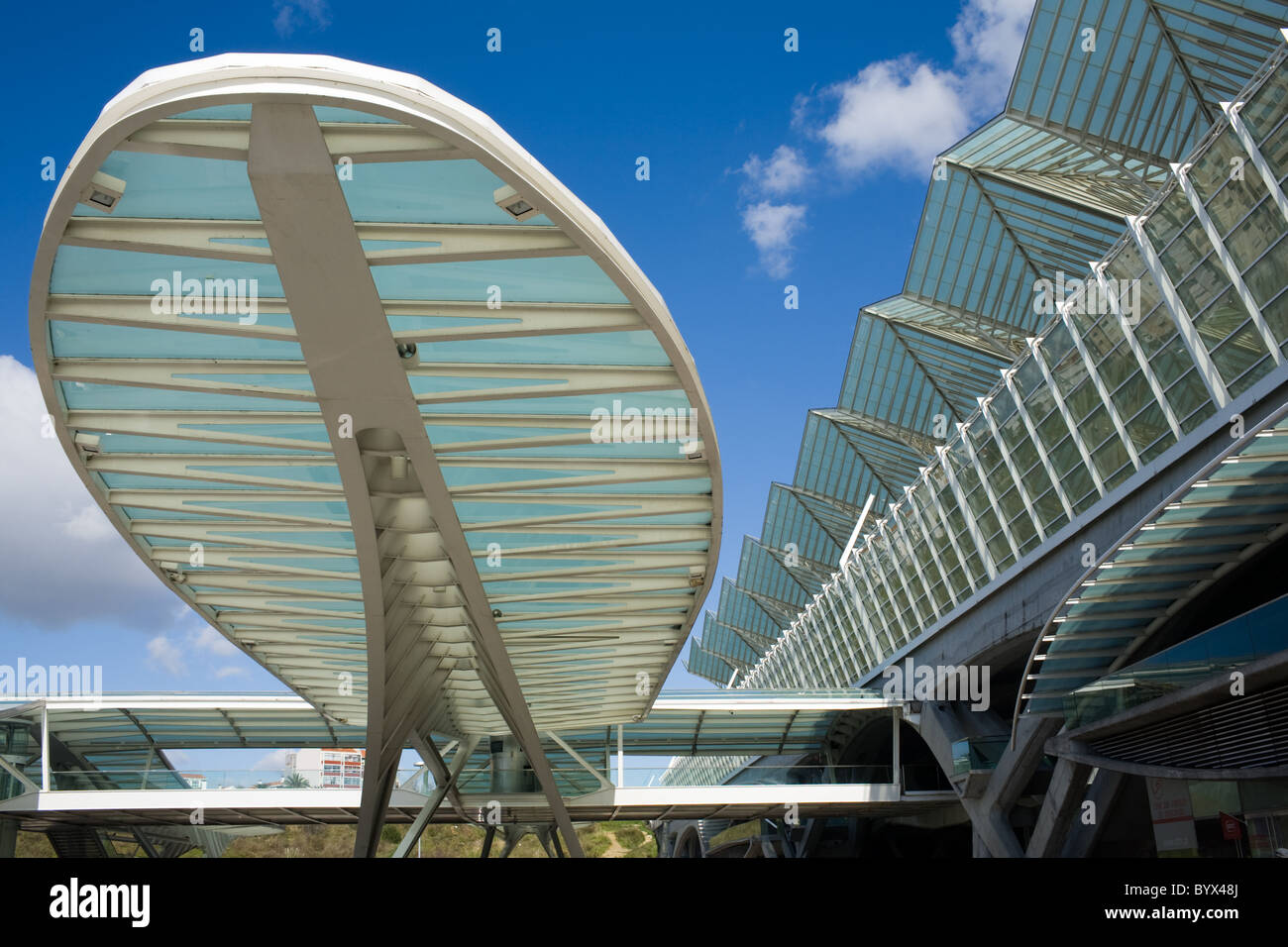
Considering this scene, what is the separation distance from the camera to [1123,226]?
104ft

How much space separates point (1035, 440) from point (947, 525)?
691cm

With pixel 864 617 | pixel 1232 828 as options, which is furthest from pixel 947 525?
pixel 1232 828

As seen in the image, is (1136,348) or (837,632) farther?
(837,632)

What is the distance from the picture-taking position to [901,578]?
41344mm

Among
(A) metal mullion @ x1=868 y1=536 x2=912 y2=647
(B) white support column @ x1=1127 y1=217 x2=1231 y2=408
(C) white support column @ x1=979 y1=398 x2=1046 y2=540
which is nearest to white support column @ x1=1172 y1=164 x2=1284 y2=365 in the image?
(B) white support column @ x1=1127 y1=217 x2=1231 y2=408

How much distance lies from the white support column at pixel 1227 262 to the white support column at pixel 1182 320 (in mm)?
1454

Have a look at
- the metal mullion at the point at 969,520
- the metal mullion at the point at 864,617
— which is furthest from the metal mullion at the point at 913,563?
the metal mullion at the point at 864,617

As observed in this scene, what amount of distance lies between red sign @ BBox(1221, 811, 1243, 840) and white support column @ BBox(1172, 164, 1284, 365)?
7.92 metres

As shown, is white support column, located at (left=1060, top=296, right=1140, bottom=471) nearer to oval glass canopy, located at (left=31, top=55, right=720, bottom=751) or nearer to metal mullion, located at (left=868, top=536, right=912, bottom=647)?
oval glass canopy, located at (left=31, top=55, right=720, bottom=751)

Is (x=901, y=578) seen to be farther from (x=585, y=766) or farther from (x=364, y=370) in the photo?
(x=364, y=370)

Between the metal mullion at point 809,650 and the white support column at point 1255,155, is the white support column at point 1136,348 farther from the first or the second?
the metal mullion at point 809,650

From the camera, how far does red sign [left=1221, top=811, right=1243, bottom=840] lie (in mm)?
19062

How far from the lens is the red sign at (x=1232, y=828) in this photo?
19.1m
